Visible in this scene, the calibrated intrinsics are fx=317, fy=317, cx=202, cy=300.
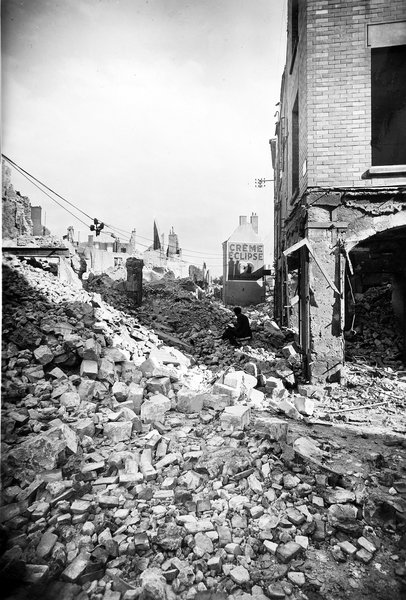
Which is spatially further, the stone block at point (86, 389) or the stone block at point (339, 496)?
the stone block at point (86, 389)

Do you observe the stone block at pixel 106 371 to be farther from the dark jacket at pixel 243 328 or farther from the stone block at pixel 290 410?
the dark jacket at pixel 243 328

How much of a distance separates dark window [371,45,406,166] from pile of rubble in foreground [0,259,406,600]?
280 inches

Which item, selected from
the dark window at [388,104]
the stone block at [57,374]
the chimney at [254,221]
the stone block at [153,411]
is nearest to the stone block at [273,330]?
the dark window at [388,104]

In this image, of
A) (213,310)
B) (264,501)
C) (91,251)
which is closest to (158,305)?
(213,310)

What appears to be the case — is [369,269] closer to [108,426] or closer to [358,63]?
[358,63]

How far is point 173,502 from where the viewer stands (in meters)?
2.79

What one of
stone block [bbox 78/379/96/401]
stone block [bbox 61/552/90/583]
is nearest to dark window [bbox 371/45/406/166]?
stone block [bbox 78/379/96/401]

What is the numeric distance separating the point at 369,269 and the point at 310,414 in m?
6.10

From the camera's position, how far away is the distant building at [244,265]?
2569 cm

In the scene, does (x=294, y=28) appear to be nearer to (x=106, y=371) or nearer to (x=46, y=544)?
(x=106, y=371)

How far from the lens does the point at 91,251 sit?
4256cm

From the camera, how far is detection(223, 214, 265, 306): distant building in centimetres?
2569

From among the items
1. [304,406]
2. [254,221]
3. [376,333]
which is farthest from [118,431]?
[254,221]

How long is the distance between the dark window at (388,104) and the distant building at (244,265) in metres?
16.7
